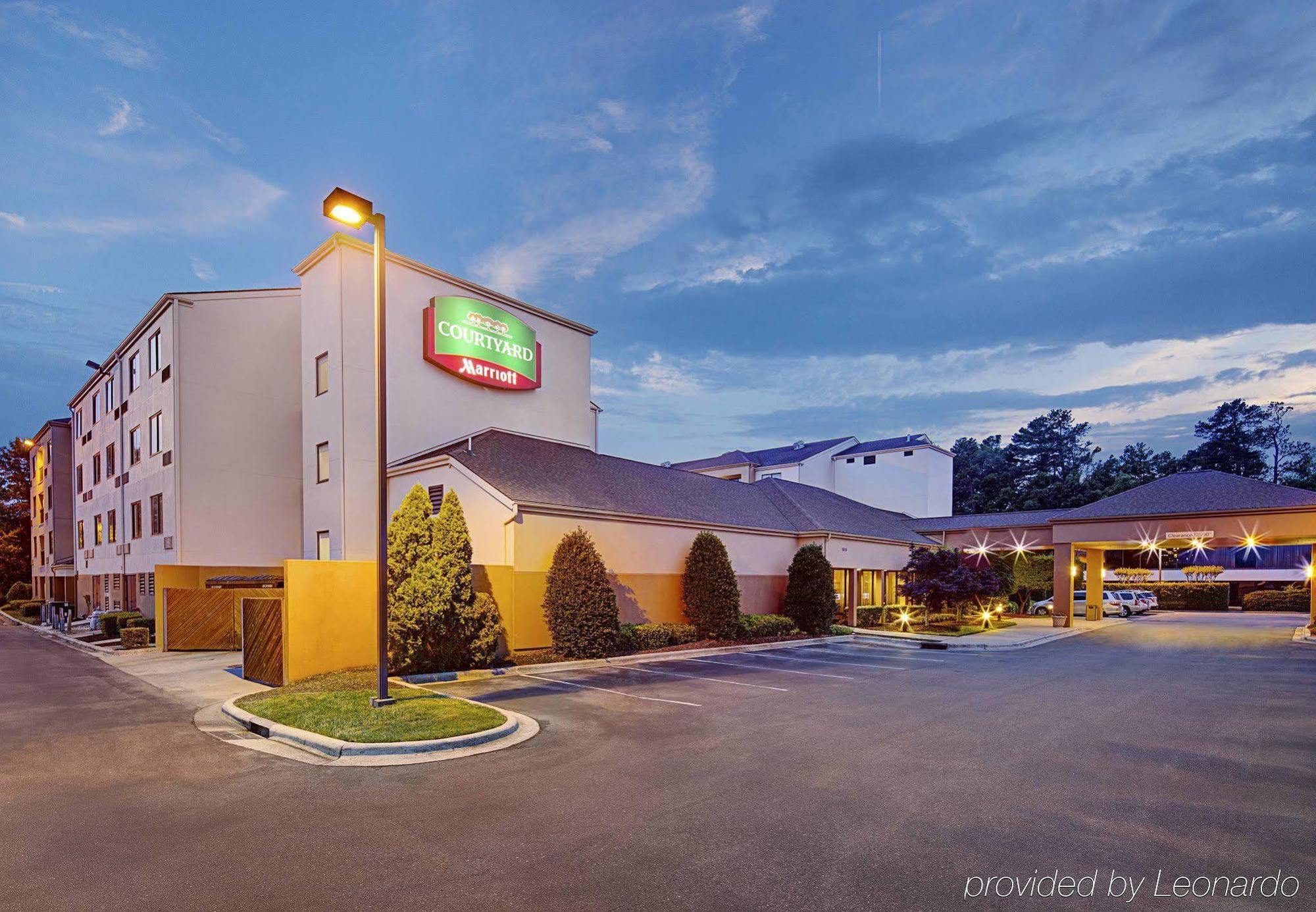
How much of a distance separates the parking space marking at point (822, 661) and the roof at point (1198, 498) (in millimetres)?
20271

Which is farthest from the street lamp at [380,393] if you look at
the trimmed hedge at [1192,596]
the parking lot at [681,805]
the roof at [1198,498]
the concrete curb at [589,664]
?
the trimmed hedge at [1192,596]

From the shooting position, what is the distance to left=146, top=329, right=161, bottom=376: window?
28.5 metres

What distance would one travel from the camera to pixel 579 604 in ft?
60.4

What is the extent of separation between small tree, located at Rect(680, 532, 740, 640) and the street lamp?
42.4 feet

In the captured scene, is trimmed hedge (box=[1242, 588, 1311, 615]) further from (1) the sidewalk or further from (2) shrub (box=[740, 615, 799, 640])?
(2) shrub (box=[740, 615, 799, 640])

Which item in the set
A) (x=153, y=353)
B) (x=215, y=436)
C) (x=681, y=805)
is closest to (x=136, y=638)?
(x=215, y=436)

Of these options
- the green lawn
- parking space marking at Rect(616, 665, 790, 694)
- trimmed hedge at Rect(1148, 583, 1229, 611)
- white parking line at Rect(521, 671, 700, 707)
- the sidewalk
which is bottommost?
trimmed hedge at Rect(1148, 583, 1229, 611)

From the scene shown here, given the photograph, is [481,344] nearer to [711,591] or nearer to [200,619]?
[711,591]

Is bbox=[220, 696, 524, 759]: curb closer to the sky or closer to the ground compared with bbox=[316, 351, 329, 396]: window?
closer to the ground

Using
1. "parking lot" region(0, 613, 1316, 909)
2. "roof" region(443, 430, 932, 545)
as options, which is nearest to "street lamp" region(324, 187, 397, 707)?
"parking lot" region(0, 613, 1316, 909)

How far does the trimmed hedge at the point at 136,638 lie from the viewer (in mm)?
23000

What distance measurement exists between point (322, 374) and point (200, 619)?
342 inches

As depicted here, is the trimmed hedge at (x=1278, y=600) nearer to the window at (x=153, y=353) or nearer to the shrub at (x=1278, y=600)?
the shrub at (x=1278, y=600)

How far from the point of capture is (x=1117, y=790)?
770 centimetres
